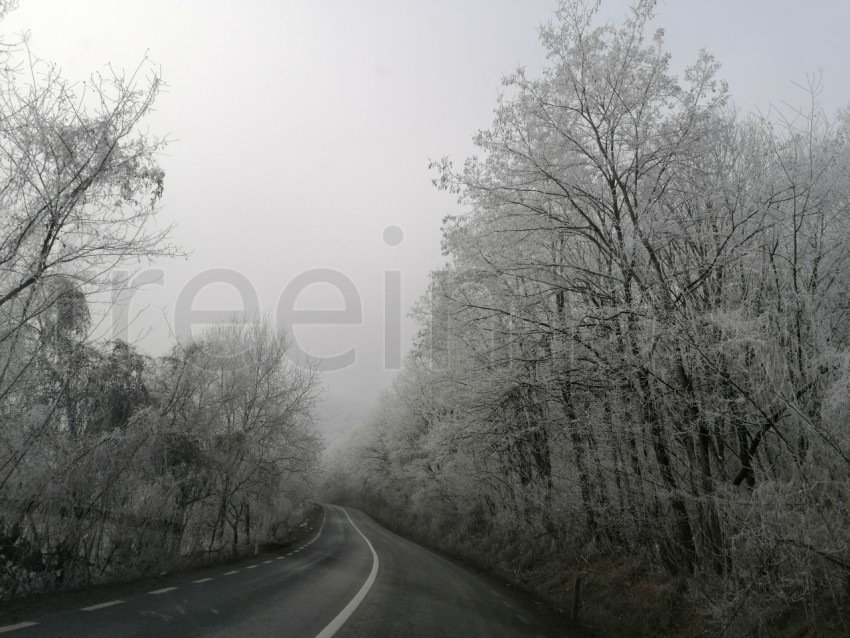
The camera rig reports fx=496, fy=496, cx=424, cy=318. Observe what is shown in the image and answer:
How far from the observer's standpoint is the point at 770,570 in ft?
21.9

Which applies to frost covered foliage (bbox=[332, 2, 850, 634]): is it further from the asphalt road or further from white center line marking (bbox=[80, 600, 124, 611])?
white center line marking (bbox=[80, 600, 124, 611])

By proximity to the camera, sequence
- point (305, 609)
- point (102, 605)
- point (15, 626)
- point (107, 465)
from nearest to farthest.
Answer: point (15, 626) → point (102, 605) → point (305, 609) → point (107, 465)

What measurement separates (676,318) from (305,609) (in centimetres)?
693

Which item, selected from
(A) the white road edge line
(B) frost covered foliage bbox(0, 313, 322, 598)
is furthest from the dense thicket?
(A) the white road edge line

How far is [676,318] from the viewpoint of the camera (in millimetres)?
6984

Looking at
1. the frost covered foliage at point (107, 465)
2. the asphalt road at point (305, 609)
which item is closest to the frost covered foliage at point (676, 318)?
the asphalt road at point (305, 609)

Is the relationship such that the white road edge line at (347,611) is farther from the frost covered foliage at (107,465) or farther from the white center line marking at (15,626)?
the frost covered foliage at (107,465)

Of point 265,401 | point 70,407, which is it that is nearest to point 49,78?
point 70,407

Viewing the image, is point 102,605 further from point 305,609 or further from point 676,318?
point 676,318

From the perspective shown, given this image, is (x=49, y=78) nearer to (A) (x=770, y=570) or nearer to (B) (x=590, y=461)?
(A) (x=770, y=570)

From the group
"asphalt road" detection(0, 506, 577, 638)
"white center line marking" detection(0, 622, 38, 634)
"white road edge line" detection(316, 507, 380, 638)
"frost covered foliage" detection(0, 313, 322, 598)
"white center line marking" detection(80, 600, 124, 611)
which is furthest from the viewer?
"frost covered foliage" detection(0, 313, 322, 598)

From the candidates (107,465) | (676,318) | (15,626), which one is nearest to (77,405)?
(107,465)

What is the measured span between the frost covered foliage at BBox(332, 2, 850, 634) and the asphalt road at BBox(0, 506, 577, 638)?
3292mm

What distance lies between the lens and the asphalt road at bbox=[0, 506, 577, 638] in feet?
18.9
